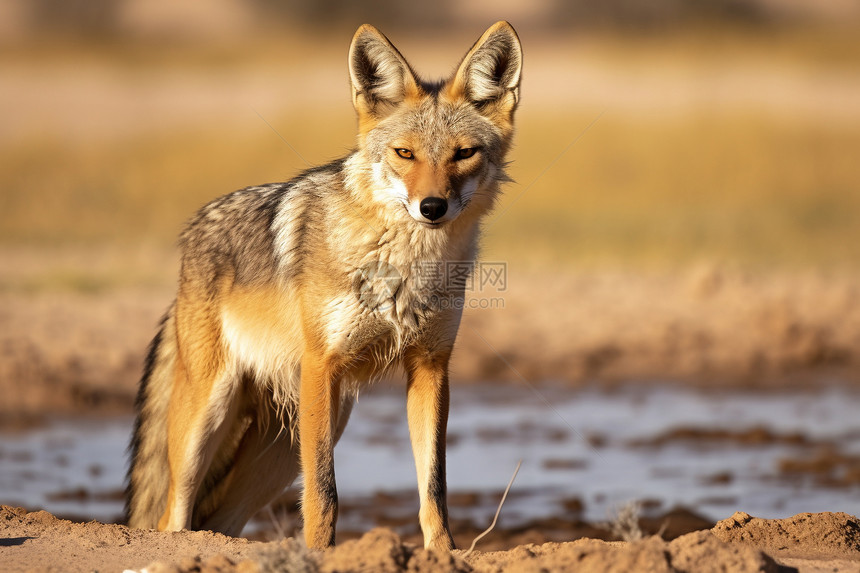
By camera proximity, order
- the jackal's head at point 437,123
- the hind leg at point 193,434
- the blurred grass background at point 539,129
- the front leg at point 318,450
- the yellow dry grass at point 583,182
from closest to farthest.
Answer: the front leg at point 318,450, the jackal's head at point 437,123, the hind leg at point 193,434, the yellow dry grass at point 583,182, the blurred grass background at point 539,129

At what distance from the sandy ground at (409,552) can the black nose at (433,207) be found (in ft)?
5.09

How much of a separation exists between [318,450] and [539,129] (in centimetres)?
2089

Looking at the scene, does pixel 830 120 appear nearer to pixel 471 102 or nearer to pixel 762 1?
pixel 471 102

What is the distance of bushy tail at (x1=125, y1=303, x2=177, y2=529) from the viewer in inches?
231

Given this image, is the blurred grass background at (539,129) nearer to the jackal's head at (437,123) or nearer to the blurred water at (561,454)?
the blurred water at (561,454)

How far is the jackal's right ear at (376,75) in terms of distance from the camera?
16.8 feet

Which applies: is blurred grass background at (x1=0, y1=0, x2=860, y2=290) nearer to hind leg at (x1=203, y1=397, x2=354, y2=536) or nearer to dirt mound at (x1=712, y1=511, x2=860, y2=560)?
hind leg at (x1=203, y1=397, x2=354, y2=536)

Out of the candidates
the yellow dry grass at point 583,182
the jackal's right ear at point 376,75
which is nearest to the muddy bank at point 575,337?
the yellow dry grass at point 583,182

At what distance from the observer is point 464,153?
504 cm

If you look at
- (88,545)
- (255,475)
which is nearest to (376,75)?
(255,475)

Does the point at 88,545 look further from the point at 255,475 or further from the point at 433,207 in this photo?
the point at 433,207

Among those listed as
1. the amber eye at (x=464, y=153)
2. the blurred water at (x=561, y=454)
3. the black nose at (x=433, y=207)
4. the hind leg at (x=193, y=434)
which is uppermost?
the amber eye at (x=464, y=153)

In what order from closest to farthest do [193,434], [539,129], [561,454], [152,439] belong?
[193,434]
[152,439]
[561,454]
[539,129]

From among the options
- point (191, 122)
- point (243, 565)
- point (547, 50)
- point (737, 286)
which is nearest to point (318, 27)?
point (547, 50)
